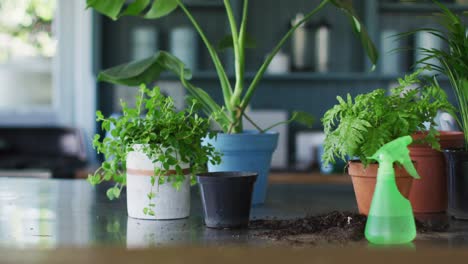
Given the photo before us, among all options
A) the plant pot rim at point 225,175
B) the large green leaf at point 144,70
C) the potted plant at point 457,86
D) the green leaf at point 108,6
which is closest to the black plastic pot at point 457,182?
the potted plant at point 457,86

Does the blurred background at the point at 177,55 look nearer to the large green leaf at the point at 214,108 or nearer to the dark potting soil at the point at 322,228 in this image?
the large green leaf at the point at 214,108

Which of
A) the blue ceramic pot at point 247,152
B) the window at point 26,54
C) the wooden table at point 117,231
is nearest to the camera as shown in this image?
the wooden table at point 117,231

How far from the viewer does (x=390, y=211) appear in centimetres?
96

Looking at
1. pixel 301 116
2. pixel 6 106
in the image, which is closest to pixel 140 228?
pixel 301 116

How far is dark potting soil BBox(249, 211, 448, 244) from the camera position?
101cm

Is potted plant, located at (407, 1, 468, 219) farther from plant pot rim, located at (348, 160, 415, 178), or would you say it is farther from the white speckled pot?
the white speckled pot

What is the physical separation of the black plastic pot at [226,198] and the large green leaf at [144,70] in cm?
50

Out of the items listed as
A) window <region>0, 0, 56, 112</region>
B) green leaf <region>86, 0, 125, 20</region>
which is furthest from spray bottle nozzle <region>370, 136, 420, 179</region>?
window <region>0, 0, 56, 112</region>

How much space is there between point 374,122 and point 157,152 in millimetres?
401

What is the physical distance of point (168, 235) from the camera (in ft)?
3.46

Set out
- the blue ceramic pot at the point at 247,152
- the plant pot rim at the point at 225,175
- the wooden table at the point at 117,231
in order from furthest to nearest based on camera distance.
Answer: the blue ceramic pot at the point at 247,152 → the plant pot rim at the point at 225,175 → the wooden table at the point at 117,231

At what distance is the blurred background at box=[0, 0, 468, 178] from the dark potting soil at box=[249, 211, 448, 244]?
2.71 m

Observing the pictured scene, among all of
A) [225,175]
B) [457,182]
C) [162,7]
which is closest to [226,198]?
[225,175]

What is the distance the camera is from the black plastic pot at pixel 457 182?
46.1 inches
